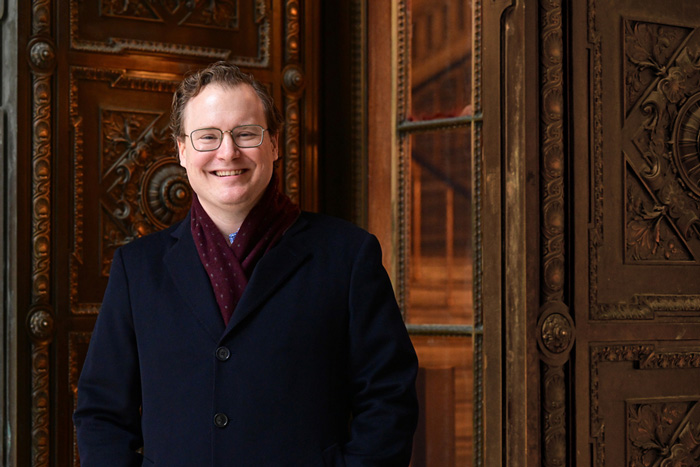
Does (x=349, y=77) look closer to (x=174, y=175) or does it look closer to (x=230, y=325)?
(x=174, y=175)

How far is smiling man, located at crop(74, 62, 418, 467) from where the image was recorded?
1.74 meters

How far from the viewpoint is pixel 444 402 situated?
3.23 metres

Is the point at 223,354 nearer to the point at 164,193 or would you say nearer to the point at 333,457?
the point at 333,457

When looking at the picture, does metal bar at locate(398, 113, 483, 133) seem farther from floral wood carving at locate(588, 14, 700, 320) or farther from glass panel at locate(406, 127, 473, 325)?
floral wood carving at locate(588, 14, 700, 320)

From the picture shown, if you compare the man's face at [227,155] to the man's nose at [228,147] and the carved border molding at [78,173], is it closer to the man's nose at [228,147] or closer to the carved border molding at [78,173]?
the man's nose at [228,147]

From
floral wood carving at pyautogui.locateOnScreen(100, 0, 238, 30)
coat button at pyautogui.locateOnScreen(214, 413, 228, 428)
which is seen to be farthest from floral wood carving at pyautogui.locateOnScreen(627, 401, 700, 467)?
floral wood carving at pyautogui.locateOnScreen(100, 0, 238, 30)

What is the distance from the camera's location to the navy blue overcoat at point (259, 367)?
5.71 ft

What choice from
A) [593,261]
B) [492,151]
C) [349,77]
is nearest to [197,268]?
[492,151]

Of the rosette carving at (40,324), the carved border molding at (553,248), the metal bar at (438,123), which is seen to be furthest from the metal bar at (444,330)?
the rosette carving at (40,324)

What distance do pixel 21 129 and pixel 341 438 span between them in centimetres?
194

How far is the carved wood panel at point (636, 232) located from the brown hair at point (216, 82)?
148 centimetres

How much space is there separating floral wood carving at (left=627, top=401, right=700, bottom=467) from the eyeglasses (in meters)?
1.89

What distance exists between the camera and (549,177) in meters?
2.99

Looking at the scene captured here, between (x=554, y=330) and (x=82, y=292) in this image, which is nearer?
(x=554, y=330)
